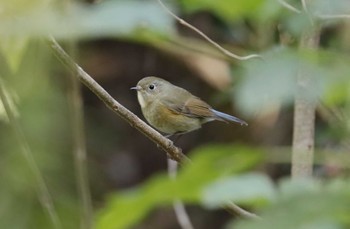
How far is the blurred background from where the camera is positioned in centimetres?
86

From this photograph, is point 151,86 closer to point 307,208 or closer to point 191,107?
point 191,107

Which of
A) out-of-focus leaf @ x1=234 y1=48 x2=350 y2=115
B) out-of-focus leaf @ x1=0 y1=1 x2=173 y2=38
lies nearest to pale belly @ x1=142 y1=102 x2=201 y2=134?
out-of-focus leaf @ x1=0 y1=1 x2=173 y2=38

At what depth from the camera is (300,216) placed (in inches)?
32.0

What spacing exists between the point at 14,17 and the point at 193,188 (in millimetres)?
→ 455

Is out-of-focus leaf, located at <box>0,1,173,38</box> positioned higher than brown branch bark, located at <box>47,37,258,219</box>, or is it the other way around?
out-of-focus leaf, located at <box>0,1,173,38</box>

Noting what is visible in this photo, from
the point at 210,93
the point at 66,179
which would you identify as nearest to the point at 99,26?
the point at 66,179

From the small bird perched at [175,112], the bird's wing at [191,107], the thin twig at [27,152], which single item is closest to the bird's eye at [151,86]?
the small bird perched at [175,112]

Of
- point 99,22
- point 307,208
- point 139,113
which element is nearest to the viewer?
point 307,208

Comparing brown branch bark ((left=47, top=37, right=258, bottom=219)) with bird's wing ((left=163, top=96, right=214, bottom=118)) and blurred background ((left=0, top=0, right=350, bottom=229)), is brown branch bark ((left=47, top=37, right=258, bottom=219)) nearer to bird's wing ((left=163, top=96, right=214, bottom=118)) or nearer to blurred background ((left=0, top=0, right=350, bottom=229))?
blurred background ((left=0, top=0, right=350, bottom=229))

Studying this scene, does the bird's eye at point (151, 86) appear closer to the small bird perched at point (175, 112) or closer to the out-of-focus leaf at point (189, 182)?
the small bird perched at point (175, 112)

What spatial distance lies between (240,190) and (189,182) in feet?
0.20

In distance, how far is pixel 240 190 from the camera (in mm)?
898

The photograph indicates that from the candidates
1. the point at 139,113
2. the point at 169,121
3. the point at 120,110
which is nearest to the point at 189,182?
the point at 120,110

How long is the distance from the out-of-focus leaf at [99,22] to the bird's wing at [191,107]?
10.2ft
